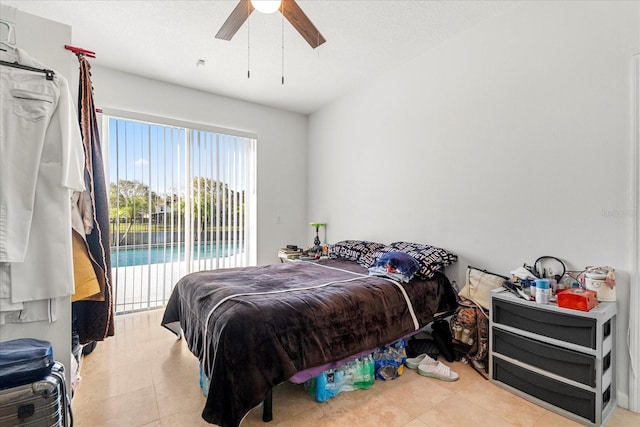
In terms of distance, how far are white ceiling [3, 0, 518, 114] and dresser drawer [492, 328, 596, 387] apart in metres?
2.55

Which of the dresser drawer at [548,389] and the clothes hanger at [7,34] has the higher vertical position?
the clothes hanger at [7,34]

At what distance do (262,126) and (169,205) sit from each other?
177cm

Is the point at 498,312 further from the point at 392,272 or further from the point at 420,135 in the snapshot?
the point at 420,135

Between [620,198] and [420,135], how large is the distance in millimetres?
1689

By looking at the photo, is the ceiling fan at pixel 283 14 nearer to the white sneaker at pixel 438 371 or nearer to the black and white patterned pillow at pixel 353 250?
the black and white patterned pillow at pixel 353 250

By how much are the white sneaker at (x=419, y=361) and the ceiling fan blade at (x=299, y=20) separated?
264 centimetres

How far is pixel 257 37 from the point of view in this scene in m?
2.73

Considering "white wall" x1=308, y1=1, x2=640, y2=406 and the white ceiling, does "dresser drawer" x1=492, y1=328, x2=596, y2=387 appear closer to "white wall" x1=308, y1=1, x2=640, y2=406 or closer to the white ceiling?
"white wall" x1=308, y1=1, x2=640, y2=406

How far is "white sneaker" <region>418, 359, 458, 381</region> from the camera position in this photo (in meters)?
2.17

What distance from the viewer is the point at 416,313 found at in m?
2.32

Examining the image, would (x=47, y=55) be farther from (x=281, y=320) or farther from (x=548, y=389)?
(x=548, y=389)

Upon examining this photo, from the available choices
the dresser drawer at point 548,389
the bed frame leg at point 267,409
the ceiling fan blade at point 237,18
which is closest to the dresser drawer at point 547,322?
the dresser drawer at point 548,389

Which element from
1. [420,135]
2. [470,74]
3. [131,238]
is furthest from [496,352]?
[131,238]

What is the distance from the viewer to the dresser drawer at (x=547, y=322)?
1678 mm
